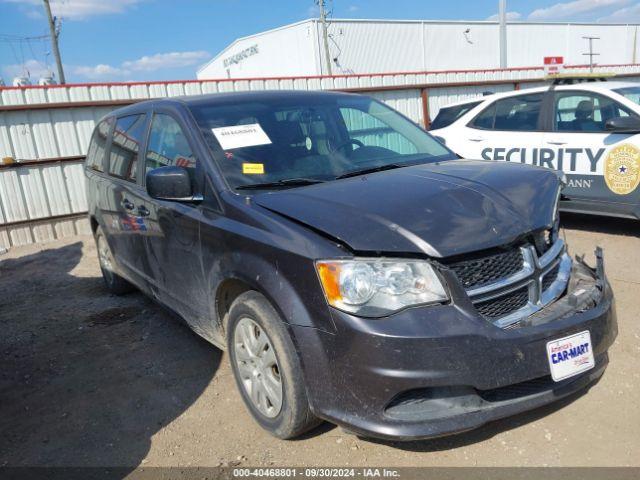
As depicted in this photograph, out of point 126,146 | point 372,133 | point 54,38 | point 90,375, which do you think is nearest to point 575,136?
point 372,133

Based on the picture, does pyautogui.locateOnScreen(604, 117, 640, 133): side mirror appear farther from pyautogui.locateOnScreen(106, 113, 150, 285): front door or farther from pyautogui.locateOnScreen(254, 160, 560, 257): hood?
pyautogui.locateOnScreen(106, 113, 150, 285): front door

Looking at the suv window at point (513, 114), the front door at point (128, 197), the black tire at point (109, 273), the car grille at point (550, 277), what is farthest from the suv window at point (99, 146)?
the suv window at point (513, 114)

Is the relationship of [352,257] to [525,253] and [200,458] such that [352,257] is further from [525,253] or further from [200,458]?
[200,458]

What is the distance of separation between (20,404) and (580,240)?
556cm

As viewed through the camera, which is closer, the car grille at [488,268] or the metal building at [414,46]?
the car grille at [488,268]

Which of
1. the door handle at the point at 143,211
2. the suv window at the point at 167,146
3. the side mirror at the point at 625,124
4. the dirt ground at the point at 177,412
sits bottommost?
the dirt ground at the point at 177,412

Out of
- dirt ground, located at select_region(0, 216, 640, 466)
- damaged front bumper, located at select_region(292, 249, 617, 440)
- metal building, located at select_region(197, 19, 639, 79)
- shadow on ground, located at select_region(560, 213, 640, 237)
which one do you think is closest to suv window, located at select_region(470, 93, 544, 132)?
shadow on ground, located at select_region(560, 213, 640, 237)

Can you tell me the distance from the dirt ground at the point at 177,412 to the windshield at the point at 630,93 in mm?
2000

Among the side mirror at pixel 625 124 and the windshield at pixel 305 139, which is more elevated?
the windshield at pixel 305 139

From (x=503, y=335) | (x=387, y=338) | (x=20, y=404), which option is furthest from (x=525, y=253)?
(x=20, y=404)

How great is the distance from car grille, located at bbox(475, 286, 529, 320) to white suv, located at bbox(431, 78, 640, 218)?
3998mm

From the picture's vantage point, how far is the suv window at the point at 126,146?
4.02 m

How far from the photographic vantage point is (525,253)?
2488mm

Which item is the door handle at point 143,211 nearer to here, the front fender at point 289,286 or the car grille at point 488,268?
the front fender at point 289,286
